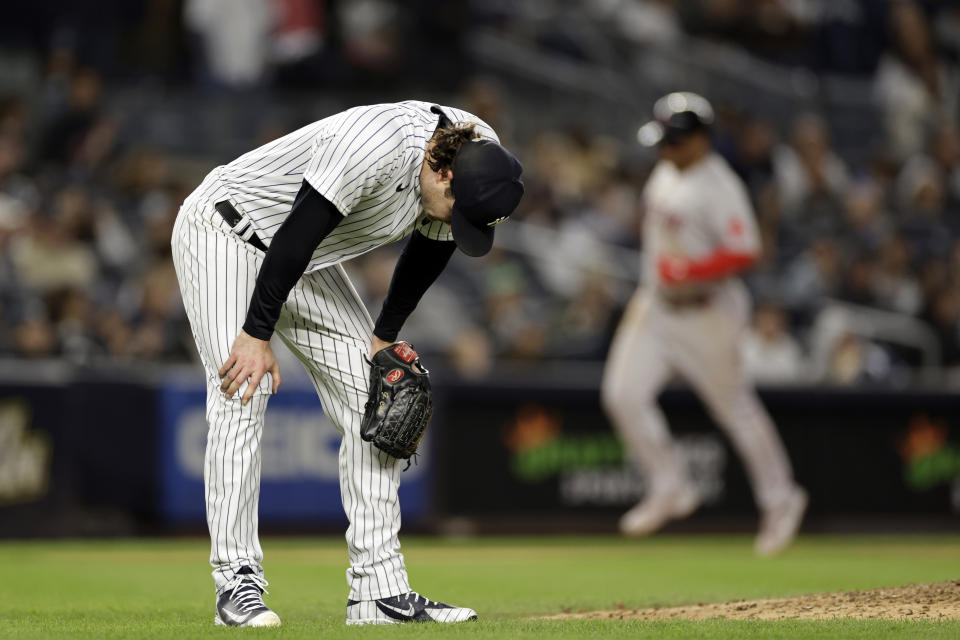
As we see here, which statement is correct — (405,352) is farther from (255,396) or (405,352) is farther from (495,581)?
(495,581)

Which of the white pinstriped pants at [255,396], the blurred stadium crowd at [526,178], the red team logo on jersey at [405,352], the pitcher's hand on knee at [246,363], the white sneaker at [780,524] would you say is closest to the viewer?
the pitcher's hand on knee at [246,363]

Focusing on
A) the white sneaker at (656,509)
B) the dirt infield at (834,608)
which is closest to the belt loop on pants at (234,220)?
the dirt infield at (834,608)

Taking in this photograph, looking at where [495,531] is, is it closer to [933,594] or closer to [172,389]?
[172,389]

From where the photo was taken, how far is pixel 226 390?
4.32 meters

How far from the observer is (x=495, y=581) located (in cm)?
705

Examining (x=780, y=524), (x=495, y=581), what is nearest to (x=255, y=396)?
(x=495, y=581)

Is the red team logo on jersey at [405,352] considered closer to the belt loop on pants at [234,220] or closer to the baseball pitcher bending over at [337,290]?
the baseball pitcher bending over at [337,290]

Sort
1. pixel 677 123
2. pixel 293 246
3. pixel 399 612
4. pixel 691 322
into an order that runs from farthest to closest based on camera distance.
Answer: pixel 691 322 < pixel 677 123 < pixel 399 612 < pixel 293 246

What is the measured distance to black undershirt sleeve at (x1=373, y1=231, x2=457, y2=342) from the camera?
15.8 feet

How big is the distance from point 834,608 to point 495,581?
2.42 m

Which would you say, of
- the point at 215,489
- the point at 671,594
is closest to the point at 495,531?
the point at 671,594

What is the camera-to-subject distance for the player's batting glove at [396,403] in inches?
178

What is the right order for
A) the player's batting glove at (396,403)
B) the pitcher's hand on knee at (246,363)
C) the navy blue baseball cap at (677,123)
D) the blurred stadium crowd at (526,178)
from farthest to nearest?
the blurred stadium crowd at (526,178), the navy blue baseball cap at (677,123), the player's batting glove at (396,403), the pitcher's hand on knee at (246,363)

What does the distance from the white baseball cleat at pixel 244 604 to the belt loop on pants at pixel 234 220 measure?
1.09 meters
